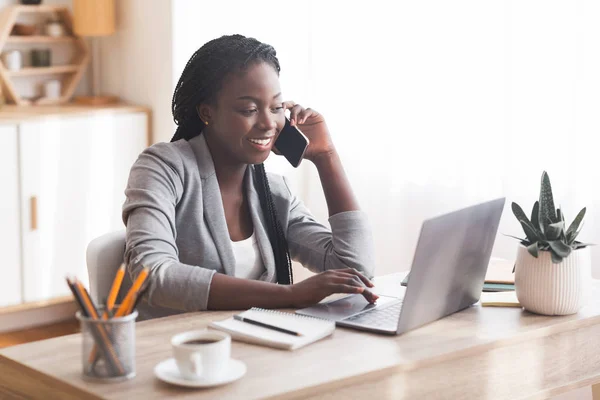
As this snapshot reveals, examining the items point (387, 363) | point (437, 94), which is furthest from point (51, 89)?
point (387, 363)

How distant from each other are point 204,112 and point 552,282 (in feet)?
2.85

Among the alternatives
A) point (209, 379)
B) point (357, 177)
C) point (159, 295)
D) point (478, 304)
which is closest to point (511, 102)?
point (357, 177)

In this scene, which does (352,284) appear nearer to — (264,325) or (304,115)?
(264,325)

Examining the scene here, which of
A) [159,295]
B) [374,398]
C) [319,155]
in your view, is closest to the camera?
[374,398]

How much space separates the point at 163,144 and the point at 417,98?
1535 mm

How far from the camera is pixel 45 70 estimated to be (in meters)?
4.16

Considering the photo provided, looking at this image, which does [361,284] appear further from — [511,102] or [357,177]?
[357,177]

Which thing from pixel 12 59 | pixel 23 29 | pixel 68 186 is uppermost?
pixel 23 29

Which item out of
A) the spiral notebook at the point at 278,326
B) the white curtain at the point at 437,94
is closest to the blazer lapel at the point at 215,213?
the spiral notebook at the point at 278,326

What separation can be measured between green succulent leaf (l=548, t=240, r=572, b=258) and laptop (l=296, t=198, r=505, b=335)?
12 centimetres

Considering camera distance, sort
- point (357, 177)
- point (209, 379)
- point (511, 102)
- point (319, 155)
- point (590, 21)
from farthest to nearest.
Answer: point (357, 177)
point (511, 102)
point (590, 21)
point (319, 155)
point (209, 379)

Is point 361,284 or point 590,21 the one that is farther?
point 590,21

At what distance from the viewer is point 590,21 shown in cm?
288

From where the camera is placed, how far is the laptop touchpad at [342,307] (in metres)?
1.82
